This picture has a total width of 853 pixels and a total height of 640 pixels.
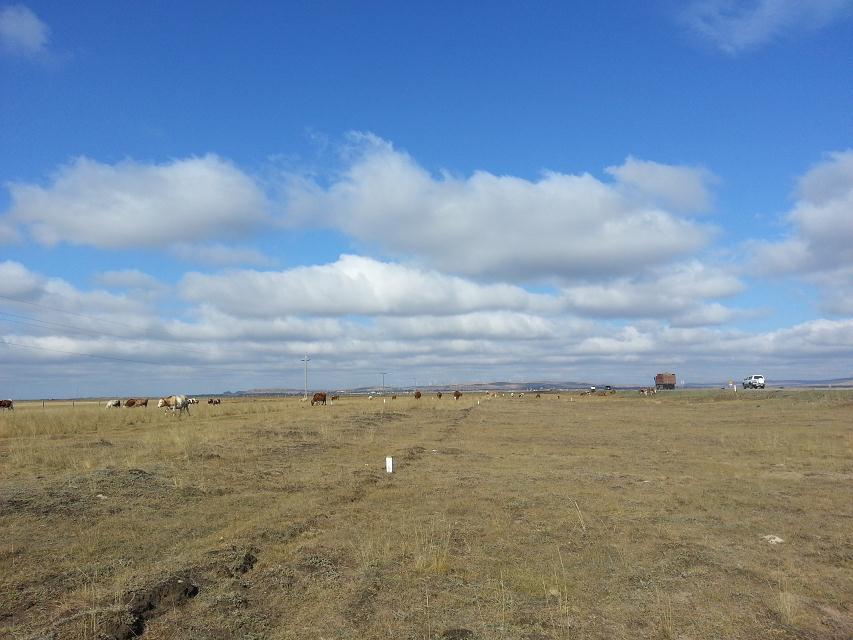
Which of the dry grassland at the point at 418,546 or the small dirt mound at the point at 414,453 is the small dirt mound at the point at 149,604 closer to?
the dry grassland at the point at 418,546

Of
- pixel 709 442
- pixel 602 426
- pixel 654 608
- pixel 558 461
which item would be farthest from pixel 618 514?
pixel 602 426

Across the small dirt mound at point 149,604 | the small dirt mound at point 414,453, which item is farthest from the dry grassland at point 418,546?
the small dirt mound at point 414,453

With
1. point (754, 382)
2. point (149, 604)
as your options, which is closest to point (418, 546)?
point (149, 604)

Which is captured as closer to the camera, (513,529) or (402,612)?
(402,612)

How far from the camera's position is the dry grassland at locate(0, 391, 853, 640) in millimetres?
6859

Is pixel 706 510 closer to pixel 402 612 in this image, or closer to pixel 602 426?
pixel 402 612

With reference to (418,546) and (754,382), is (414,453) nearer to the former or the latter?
(418,546)

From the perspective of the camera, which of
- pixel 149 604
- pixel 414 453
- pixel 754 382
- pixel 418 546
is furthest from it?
pixel 754 382

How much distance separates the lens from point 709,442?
26.6 metres

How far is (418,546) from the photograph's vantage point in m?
9.46

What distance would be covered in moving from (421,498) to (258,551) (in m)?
5.03

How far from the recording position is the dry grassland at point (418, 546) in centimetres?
686

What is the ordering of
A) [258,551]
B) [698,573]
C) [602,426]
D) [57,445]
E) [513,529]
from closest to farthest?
[698,573] < [258,551] < [513,529] < [57,445] < [602,426]

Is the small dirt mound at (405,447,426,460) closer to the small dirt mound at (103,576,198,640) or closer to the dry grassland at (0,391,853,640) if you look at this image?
the dry grassland at (0,391,853,640)
